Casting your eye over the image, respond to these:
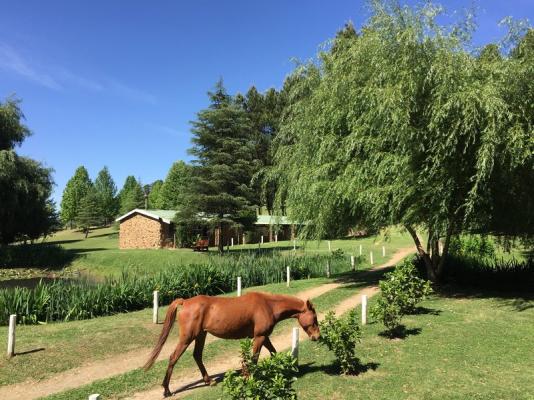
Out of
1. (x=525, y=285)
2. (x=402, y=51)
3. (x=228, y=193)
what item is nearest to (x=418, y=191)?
(x=402, y=51)

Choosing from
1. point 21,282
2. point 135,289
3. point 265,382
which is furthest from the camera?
point 21,282

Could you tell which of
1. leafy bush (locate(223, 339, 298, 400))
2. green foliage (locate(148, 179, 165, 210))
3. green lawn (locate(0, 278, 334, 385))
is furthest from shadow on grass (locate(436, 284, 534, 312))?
green foliage (locate(148, 179, 165, 210))

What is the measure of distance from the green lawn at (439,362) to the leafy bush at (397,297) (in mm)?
440

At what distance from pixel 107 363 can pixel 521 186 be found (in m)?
13.1

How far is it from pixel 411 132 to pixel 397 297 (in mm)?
5093

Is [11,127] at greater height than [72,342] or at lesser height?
greater

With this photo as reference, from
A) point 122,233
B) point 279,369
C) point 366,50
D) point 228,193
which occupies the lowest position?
point 279,369

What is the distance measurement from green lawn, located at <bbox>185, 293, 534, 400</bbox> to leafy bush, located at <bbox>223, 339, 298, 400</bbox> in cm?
164

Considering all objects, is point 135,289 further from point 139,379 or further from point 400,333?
point 400,333

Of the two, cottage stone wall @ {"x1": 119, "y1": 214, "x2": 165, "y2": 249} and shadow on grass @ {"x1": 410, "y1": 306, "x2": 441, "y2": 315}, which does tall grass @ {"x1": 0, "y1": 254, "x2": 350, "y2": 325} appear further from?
cottage stone wall @ {"x1": 119, "y1": 214, "x2": 165, "y2": 249}

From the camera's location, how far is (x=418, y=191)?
545 inches

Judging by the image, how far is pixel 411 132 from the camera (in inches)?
511

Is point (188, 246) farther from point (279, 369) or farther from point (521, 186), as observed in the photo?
point (279, 369)

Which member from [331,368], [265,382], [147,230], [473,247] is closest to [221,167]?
[147,230]
